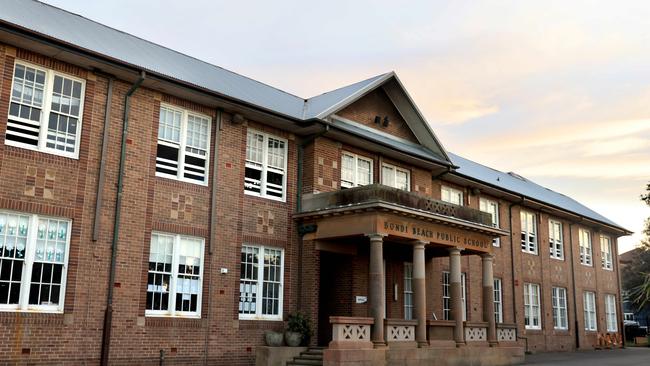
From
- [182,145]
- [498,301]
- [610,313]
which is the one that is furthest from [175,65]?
A: [610,313]

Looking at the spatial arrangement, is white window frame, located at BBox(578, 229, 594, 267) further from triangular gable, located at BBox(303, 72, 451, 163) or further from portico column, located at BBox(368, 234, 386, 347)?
portico column, located at BBox(368, 234, 386, 347)

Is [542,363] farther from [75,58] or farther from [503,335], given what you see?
[75,58]

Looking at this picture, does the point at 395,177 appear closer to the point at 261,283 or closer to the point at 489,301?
the point at 489,301

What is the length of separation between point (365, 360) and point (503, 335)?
8367 mm

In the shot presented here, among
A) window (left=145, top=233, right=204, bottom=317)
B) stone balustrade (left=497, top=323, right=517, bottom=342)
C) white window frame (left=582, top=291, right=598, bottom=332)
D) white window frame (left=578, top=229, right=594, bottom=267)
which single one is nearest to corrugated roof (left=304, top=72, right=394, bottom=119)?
window (left=145, top=233, right=204, bottom=317)

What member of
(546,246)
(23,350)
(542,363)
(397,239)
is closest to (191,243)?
(23,350)

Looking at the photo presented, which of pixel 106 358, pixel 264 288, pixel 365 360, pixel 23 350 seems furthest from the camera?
pixel 264 288

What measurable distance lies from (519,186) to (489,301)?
43.4 feet

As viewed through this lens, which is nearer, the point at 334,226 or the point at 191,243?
the point at 191,243

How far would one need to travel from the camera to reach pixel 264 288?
61.5ft

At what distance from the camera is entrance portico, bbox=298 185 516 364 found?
1781cm

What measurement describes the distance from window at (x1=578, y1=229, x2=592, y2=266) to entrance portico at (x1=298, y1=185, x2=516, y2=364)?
50.9 ft

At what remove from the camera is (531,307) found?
30.8 metres

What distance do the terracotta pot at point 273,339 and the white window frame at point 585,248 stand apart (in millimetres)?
23444
